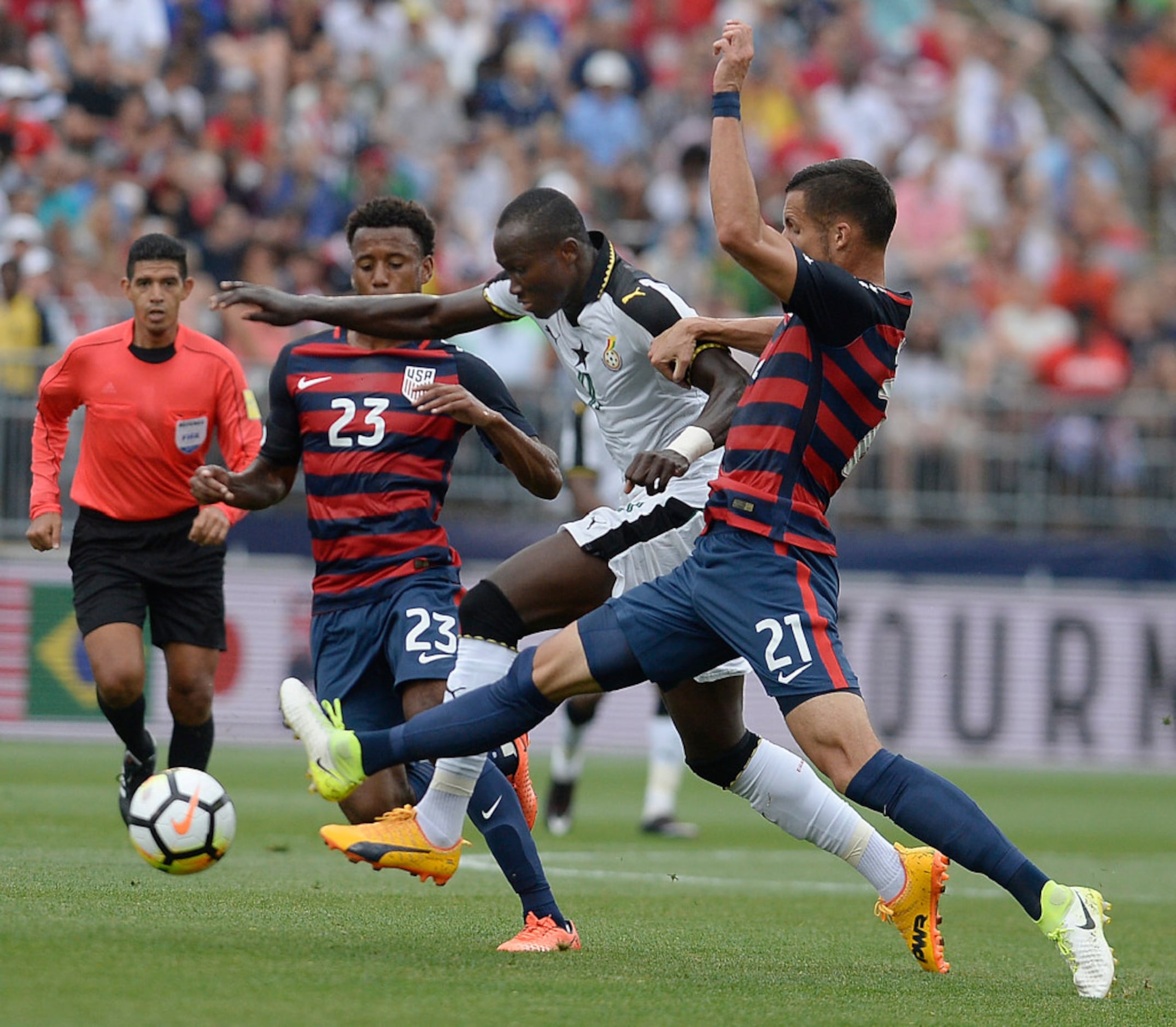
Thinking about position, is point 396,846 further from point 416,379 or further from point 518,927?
point 416,379

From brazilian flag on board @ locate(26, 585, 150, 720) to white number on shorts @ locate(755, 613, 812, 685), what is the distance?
10.1m

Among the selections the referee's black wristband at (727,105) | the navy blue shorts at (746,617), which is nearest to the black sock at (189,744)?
the navy blue shorts at (746,617)

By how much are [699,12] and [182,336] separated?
13.8 meters

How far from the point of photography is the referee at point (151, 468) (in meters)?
8.92

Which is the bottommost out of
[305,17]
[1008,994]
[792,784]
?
[1008,994]

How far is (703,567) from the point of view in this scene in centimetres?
611

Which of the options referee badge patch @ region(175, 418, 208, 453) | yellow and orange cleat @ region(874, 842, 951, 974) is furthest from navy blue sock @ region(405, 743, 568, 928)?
referee badge patch @ region(175, 418, 208, 453)

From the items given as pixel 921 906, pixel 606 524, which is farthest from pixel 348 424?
pixel 921 906

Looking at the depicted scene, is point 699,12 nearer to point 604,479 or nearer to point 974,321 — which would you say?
point 974,321

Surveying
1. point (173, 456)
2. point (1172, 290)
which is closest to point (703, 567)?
point (173, 456)

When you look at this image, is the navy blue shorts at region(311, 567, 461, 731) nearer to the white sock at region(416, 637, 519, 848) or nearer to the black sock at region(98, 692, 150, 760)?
the white sock at region(416, 637, 519, 848)

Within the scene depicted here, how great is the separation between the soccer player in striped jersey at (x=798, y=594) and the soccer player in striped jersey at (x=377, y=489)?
37.7 inches

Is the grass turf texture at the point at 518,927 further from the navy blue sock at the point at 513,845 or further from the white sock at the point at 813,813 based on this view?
the white sock at the point at 813,813

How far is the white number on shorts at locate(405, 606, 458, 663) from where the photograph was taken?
6.99m
